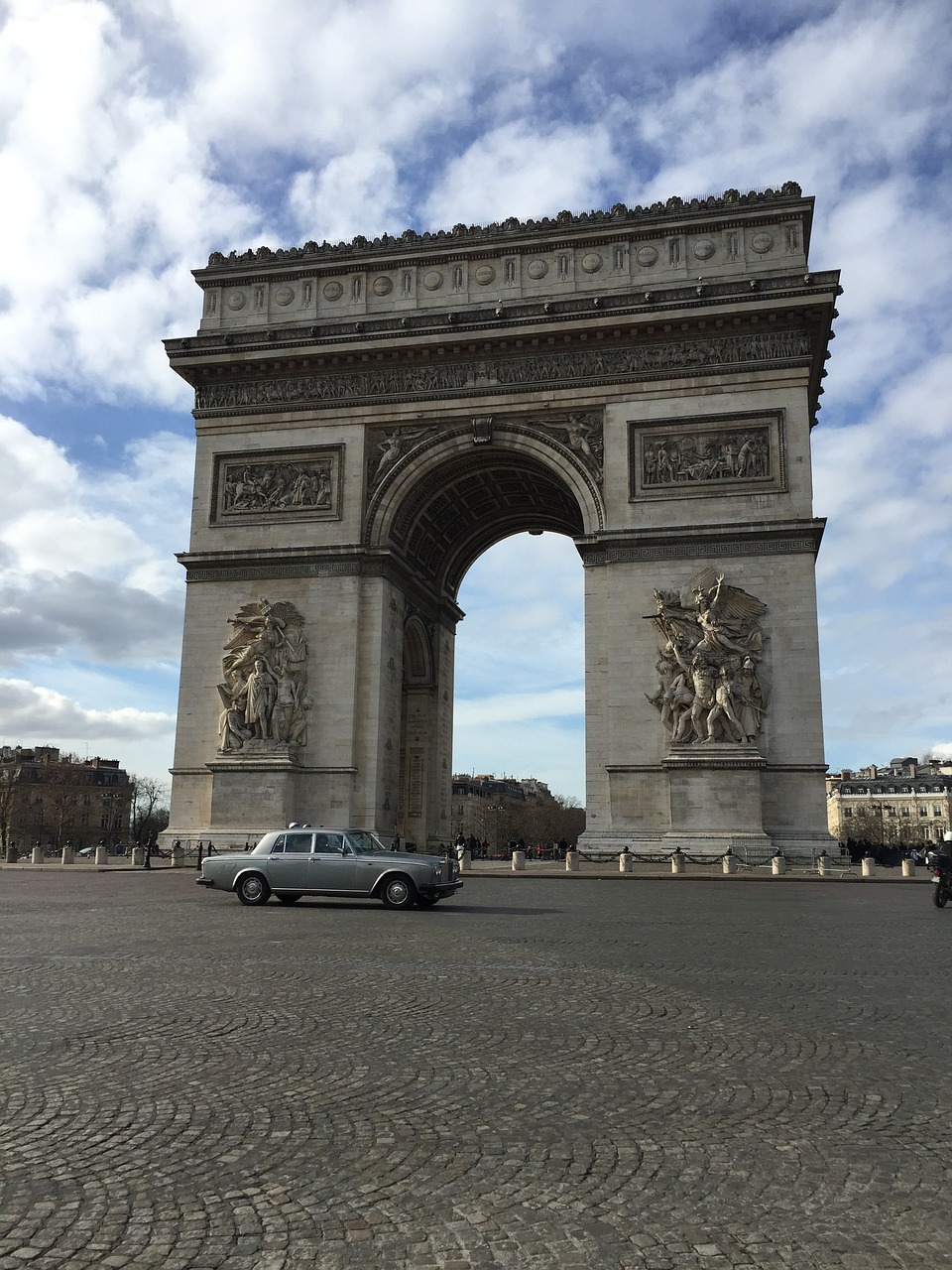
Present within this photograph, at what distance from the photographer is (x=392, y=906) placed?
52.6 ft

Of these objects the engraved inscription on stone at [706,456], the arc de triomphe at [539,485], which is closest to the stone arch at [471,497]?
the arc de triomphe at [539,485]

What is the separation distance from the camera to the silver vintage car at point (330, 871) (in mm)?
15930

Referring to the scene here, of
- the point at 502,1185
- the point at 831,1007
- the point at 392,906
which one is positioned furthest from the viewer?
the point at 392,906

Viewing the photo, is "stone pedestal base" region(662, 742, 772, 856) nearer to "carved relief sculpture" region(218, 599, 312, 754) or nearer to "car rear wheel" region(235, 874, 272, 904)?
"carved relief sculpture" region(218, 599, 312, 754)

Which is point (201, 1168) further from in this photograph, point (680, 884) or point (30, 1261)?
point (680, 884)

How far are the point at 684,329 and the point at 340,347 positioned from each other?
1005 centimetres

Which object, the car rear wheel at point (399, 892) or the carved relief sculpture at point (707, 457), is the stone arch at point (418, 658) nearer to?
the carved relief sculpture at point (707, 457)

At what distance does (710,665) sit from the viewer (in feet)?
92.2

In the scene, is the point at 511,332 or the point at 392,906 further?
the point at 511,332

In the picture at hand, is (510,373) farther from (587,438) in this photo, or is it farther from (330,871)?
(330,871)

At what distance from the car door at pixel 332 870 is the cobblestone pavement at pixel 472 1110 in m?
6.32

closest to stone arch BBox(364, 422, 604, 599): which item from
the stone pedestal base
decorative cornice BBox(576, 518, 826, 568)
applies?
decorative cornice BBox(576, 518, 826, 568)

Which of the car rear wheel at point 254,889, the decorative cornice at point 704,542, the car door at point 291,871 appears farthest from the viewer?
the decorative cornice at point 704,542

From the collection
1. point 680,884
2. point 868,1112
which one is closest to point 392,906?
point 680,884
